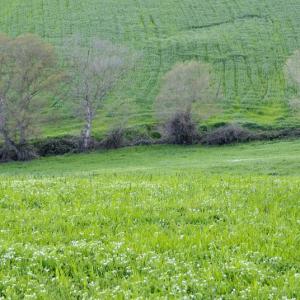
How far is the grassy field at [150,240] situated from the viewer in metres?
7.64

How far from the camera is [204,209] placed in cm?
1252

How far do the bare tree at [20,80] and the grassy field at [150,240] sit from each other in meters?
45.2

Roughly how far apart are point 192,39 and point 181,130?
4126 centimetres

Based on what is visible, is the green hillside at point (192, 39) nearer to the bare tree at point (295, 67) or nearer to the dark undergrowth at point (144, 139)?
the dark undergrowth at point (144, 139)

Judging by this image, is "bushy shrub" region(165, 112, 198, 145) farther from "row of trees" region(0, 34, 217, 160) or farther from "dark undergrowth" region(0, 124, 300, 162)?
"dark undergrowth" region(0, 124, 300, 162)

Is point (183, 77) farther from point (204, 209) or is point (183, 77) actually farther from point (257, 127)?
point (204, 209)

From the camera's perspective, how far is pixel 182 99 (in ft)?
207

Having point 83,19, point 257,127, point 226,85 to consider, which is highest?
point 83,19

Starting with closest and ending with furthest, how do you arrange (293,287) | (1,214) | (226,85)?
(293,287), (1,214), (226,85)

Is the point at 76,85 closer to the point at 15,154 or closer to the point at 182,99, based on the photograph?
the point at 15,154

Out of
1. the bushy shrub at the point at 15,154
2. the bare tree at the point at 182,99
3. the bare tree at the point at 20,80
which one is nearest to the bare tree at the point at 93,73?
the bare tree at the point at 20,80

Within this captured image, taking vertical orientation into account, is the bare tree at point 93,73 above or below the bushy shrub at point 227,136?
above

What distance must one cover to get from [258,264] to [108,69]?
5904 centimetres

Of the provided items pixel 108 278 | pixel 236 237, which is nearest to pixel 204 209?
pixel 236 237
